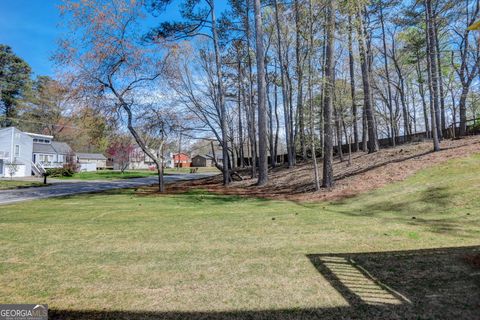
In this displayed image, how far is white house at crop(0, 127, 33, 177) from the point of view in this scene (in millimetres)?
28578

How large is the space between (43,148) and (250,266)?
1623 inches

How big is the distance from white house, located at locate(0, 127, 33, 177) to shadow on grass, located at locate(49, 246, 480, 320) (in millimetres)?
31916

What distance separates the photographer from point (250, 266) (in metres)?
3.65

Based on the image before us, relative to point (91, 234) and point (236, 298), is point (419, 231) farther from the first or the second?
point (91, 234)

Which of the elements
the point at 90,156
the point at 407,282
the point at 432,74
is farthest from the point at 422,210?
the point at 90,156

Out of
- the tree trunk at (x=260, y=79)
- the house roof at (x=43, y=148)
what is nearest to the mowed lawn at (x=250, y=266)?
the tree trunk at (x=260, y=79)

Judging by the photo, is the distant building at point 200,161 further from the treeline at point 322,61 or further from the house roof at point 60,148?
the treeline at point 322,61

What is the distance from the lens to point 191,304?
2701mm

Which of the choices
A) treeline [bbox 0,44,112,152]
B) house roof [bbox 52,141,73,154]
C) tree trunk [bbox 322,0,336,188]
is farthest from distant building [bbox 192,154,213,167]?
tree trunk [bbox 322,0,336,188]

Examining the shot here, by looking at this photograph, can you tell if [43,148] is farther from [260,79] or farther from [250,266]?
[250,266]

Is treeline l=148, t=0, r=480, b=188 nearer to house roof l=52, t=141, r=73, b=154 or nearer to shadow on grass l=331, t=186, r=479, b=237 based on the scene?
shadow on grass l=331, t=186, r=479, b=237

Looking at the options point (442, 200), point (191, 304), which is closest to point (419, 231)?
point (442, 200)

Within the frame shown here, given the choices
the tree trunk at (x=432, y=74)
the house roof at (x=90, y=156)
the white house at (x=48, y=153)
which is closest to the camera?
the tree trunk at (x=432, y=74)

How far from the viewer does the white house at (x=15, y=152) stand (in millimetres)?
28578
